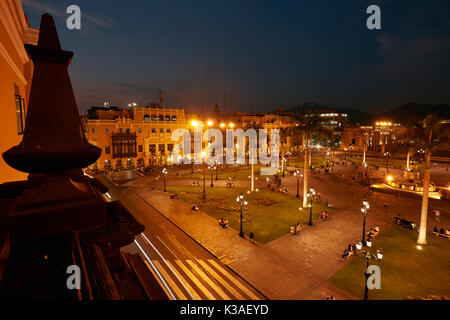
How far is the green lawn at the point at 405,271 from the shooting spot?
12977 mm

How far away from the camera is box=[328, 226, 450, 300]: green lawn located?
1298 cm

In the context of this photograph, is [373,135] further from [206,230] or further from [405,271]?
[206,230]

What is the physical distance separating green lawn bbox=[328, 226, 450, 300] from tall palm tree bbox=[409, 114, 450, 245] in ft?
4.85

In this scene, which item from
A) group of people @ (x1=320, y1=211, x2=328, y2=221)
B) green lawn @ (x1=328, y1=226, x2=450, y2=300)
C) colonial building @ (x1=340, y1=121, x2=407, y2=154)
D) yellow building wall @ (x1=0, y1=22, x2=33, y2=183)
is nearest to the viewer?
yellow building wall @ (x1=0, y1=22, x2=33, y2=183)

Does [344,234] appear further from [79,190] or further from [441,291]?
[79,190]

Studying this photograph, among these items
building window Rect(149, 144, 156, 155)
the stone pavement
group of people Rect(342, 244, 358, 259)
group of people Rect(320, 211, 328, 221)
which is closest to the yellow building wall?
the stone pavement

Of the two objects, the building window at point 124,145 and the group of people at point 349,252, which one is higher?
the building window at point 124,145

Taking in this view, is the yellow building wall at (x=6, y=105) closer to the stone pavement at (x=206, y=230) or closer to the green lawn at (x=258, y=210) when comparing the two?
the stone pavement at (x=206, y=230)

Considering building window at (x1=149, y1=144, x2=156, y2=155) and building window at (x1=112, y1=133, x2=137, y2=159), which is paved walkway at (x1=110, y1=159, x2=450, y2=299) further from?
building window at (x1=149, y1=144, x2=156, y2=155)

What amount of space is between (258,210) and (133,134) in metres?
39.6

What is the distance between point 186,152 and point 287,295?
182 feet

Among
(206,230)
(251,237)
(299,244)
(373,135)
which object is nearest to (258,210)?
(206,230)

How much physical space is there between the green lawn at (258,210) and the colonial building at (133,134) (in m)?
24.1

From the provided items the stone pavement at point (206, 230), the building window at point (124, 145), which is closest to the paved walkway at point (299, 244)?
the stone pavement at point (206, 230)
